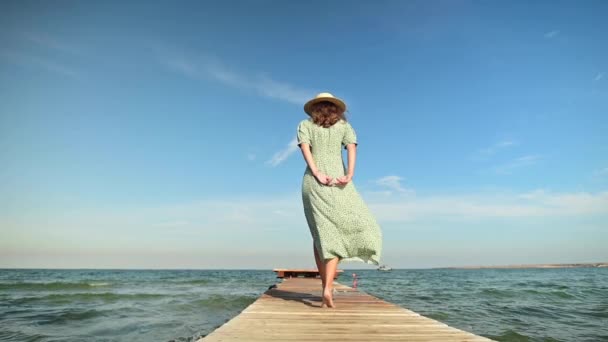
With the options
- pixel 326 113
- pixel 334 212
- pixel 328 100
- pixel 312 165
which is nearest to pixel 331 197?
pixel 334 212

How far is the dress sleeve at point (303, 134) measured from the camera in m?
4.27

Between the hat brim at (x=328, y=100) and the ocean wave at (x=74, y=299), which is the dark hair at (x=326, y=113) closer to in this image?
the hat brim at (x=328, y=100)

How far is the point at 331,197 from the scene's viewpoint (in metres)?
4.05

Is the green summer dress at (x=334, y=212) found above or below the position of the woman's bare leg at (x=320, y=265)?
above

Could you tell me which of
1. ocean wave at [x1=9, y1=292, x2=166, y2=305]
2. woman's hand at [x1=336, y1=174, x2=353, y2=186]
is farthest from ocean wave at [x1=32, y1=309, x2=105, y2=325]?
woman's hand at [x1=336, y1=174, x2=353, y2=186]

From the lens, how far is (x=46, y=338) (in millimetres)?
6984

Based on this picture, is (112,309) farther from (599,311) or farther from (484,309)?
(599,311)

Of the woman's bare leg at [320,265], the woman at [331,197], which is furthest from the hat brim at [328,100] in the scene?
the woman's bare leg at [320,265]

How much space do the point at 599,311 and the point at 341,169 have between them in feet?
34.8

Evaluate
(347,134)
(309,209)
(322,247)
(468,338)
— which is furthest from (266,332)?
(347,134)

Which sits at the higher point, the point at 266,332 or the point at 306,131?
the point at 306,131

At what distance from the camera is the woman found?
396cm

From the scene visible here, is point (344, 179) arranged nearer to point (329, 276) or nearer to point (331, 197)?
point (331, 197)

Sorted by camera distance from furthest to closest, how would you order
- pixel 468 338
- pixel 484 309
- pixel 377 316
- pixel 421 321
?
pixel 484 309, pixel 377 316, pixel 421 321, pixel 468 338
